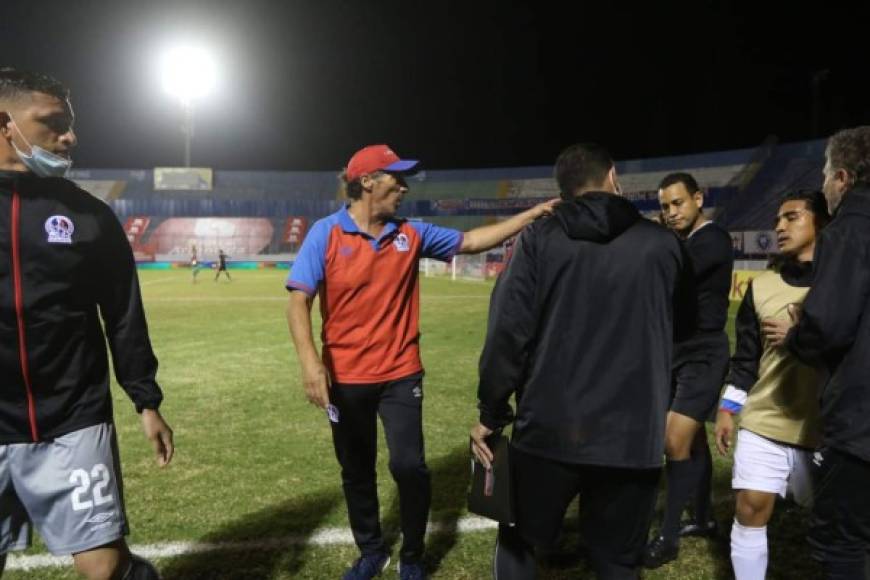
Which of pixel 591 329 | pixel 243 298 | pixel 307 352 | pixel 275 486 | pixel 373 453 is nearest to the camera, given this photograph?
pixel 591 329

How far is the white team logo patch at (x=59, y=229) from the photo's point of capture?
2.31 m

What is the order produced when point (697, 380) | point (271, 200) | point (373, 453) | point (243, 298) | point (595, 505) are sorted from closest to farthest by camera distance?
point (595, 505) → point (373, 453) → point (697, 380) → point (243, 298) → point (271, 200)

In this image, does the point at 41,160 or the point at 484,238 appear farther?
the point at 484,238

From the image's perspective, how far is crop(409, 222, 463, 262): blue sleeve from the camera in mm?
3990

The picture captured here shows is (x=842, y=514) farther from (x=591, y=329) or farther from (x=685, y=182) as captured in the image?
(x=685, y=182)

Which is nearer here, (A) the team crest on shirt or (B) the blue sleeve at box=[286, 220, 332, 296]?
(B) the blue sleeve at box=[286, 220, 332, 296]

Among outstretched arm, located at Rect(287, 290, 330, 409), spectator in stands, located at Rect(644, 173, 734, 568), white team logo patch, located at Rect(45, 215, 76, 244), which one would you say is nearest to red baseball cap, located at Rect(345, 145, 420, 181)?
outstretched arm, located at Rect(287, 290, 330, 409)

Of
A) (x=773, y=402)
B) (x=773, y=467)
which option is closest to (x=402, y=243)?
(x=773, y=402)

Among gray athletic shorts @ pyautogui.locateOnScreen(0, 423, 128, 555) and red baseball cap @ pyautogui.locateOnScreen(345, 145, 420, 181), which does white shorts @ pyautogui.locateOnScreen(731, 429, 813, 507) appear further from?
gray athletic shorts @ pyautogui.locateOnScreen(0, 423, 128, 555)

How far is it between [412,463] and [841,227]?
2.31 m

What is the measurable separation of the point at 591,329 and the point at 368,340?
157cm

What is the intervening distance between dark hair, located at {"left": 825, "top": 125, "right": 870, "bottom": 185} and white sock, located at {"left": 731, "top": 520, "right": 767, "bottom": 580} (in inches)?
63.7

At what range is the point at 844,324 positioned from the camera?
7.18ft

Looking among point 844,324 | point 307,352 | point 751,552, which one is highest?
point 844,324
